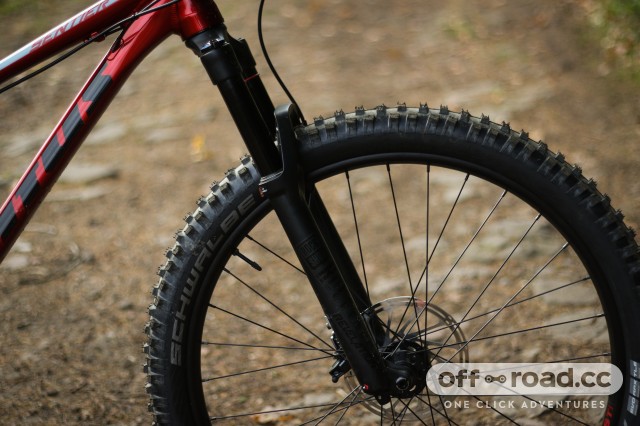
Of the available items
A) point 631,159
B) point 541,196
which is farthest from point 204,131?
point 541,196

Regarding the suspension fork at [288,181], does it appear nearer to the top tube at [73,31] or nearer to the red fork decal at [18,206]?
the top tube at [73,31]

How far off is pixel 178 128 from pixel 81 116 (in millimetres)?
Answer: 2997

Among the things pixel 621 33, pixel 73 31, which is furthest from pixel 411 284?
pixel 621 33

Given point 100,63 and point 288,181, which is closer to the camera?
point 288,181

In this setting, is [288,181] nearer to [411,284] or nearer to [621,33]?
[411,284]

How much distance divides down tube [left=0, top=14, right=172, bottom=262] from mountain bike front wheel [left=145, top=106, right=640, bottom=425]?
34cm

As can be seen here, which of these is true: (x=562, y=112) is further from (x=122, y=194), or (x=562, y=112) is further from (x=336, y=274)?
(x=336, y=274)

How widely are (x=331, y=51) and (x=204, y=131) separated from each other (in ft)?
4.60

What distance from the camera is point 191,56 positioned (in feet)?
19.0

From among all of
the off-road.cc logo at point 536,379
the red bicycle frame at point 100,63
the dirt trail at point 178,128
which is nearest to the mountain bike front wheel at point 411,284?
the off-road.cc logo at point 536,379

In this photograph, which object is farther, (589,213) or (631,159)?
(631,159)

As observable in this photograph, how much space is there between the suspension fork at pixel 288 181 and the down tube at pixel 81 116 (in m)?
0.13

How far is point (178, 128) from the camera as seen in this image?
15.9 ft

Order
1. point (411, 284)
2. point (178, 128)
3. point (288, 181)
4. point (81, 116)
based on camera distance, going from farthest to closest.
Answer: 1. point (178, 128)
2. point (411, 284)
3. point (81, 116)
4. point (288, 181)
